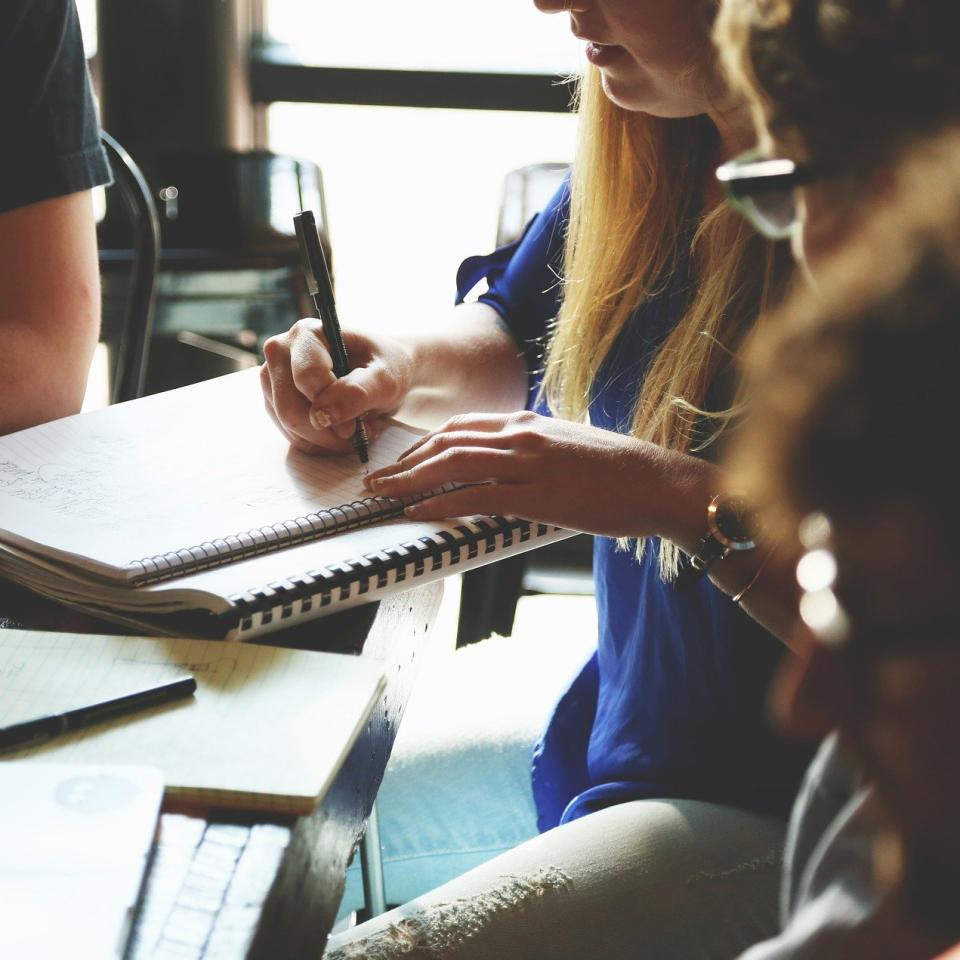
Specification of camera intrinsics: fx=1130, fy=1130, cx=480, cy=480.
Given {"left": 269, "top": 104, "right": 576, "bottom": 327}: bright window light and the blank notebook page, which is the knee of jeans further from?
{"left": 269, "top": 104, "right": 576, "bottom": 327}: bright window light

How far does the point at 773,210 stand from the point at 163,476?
0.49 m

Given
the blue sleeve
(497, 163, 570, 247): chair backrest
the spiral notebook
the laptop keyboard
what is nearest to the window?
(497, 163, 570, 247): chair backrest

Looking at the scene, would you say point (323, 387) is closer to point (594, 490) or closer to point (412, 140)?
point (594, 490)

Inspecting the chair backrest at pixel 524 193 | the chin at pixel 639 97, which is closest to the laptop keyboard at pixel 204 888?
the chin at pixel 639 97

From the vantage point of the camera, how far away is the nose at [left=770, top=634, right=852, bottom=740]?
29cm

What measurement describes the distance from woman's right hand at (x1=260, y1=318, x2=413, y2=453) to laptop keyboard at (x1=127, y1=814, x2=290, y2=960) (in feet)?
1.37

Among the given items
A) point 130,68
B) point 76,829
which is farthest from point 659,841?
point 130,68

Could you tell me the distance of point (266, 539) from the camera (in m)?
0.70

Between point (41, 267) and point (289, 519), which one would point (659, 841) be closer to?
point (289, 519)

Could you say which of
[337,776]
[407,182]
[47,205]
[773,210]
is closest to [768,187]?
[773,210]

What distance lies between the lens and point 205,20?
3.27 metres

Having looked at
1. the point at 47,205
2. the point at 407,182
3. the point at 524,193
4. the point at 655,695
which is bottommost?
the point at 407,182

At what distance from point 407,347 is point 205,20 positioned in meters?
2.67

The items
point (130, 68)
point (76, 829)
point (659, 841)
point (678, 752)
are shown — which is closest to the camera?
point (76, 829)
